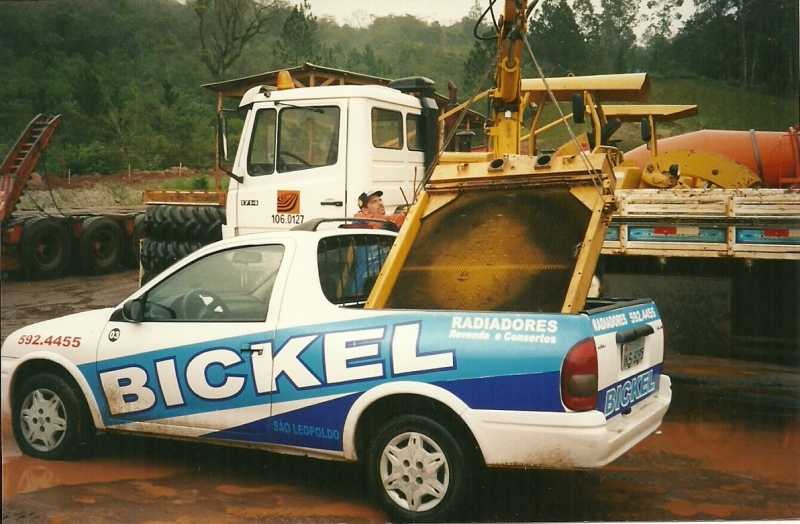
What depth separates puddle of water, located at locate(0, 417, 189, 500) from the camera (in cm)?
469

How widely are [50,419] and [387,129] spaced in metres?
4.39

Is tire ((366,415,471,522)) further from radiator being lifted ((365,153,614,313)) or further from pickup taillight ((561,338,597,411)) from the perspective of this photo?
radiator being lifted ((365,153,614,313))

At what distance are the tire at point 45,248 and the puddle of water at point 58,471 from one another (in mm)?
3189

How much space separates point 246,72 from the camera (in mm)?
8344

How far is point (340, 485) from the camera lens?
4.71 metres

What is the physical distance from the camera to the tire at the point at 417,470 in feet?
12.5

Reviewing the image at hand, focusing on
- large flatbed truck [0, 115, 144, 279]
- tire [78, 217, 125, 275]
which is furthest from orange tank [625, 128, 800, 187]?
tire [78, 217, 125, 275]

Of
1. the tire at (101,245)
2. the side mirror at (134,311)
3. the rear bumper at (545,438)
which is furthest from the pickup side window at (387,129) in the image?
the rear bumper at (545,438)

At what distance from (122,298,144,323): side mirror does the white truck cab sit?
10.1ft

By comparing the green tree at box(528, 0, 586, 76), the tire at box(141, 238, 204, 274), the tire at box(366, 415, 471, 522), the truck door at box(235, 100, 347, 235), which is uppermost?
the green tree at box(528, 0, 586, 76)

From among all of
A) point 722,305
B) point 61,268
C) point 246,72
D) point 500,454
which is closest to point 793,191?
point 722,305

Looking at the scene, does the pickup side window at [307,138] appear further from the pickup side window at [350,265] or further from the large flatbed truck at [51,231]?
the pickup side window at [350,265]

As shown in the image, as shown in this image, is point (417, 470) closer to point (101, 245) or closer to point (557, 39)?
point (557, 39)

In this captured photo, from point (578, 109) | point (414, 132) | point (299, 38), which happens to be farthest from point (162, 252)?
point (578, 109)
